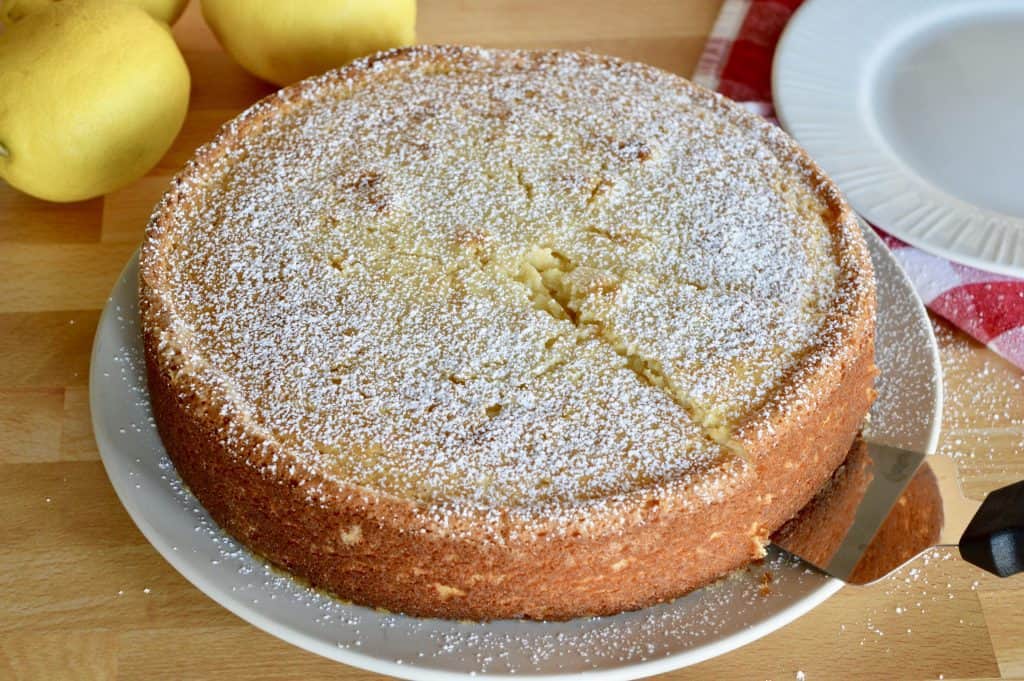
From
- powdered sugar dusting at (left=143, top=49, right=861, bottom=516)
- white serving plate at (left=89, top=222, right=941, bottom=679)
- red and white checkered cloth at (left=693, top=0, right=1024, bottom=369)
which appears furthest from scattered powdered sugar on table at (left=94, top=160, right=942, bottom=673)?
red and white checkered cloth at (left=693, top=0, right=1024, bottom=369)

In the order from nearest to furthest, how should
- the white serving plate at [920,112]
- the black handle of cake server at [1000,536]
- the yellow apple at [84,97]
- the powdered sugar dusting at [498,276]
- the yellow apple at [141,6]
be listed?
the black handle of cake server at [1000,536] < the powdered sugar dusting at [498,276] < the yellow apple at [84,97] < the white serving plate at [920,112] < the yellow apple at [141,6]

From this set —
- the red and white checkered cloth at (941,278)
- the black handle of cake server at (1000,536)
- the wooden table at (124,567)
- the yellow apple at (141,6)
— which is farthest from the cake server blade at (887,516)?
the yellow apple at (141,6)

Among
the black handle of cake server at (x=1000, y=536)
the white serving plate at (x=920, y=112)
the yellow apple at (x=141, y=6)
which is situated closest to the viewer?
the black handle of cake server at (x=1000, y=536)

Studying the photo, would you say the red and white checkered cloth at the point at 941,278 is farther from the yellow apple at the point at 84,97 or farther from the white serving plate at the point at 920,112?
the yellow apple at the point at 84,97

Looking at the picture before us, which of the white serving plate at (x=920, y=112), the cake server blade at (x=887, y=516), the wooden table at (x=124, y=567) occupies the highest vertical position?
the white serving plate at (x=920, y=112)

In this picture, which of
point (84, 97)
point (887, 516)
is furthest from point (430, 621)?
point (84, 97)

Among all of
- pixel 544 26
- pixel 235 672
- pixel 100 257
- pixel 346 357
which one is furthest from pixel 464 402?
pixel 544 26

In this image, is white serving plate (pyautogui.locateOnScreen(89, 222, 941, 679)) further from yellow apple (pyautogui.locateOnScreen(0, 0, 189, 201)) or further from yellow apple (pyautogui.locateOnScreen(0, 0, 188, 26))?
yellow apple (pyautogui.locateOnScreen(0, 0, 188, 26))

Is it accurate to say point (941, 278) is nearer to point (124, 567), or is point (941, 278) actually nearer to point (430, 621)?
point (430, 621)
